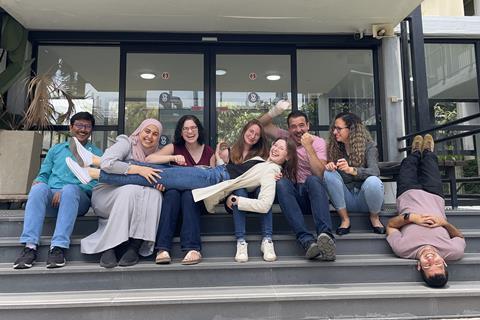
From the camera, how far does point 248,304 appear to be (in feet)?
6.66

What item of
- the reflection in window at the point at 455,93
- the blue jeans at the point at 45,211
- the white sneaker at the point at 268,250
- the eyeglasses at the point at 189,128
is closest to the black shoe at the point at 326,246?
the white sneaker at the point at 268,250

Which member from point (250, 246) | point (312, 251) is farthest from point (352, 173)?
point (250, 246)

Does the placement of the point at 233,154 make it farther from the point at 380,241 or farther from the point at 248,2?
the point at 248,2

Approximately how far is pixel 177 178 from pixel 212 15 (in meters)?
2.20

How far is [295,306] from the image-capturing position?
2.04 m

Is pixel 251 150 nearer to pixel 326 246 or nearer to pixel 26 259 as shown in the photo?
pixel 326 246

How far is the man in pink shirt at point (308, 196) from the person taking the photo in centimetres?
229

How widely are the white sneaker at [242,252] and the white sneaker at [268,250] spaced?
120mm

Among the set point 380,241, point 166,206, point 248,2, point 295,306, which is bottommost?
point 295,306

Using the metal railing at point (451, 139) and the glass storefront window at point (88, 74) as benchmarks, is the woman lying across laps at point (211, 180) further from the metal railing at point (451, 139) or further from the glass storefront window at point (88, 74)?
the glass storefront window at point (88, 74)

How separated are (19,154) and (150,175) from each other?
1.78 metres

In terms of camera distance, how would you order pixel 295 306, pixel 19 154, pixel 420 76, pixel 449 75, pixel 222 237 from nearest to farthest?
pixel 295 306 < pixel 222 237 < pixel 19 154 < pixel 420 76 < pixel 449 75

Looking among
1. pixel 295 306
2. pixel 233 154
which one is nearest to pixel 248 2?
pixel 233 154

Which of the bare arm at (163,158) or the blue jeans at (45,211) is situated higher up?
the bare arm at (163,158)
